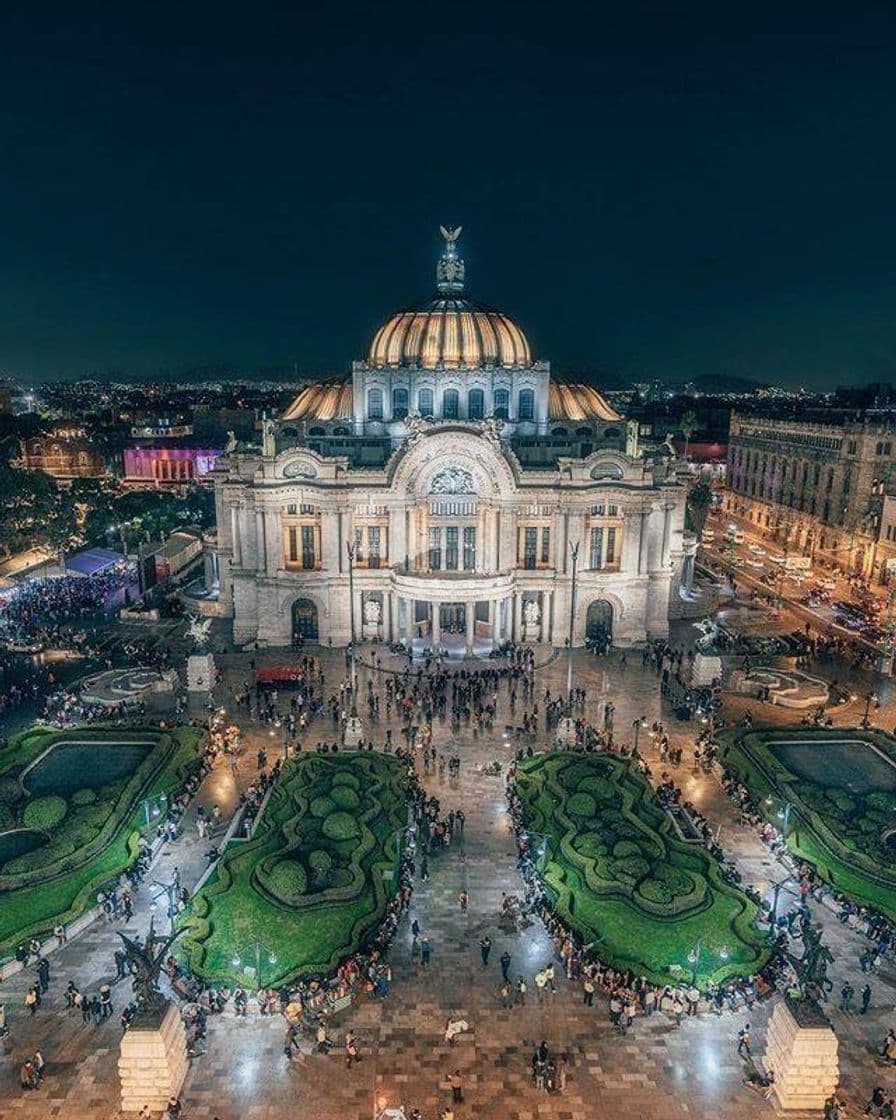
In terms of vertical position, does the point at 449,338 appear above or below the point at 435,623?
above

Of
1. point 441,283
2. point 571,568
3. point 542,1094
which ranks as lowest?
point 542,1094

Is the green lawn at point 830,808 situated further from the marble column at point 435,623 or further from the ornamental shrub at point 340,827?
the marble column at point 435,623

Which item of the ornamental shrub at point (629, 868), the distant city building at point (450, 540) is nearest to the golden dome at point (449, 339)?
the distant city building at point (450, 540)

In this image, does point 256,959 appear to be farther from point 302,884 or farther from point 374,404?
point 374,404

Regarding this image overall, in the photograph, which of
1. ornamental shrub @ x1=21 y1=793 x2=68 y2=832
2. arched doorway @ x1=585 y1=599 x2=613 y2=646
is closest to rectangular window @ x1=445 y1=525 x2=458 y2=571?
arched doorway @ x1=585 y1=599 x2=613 y2=646

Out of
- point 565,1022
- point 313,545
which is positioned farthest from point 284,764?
point 313,545

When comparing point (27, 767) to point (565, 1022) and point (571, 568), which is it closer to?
point (565, 1022)

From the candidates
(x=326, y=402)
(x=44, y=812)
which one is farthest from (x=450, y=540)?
(x=44, y=812)
